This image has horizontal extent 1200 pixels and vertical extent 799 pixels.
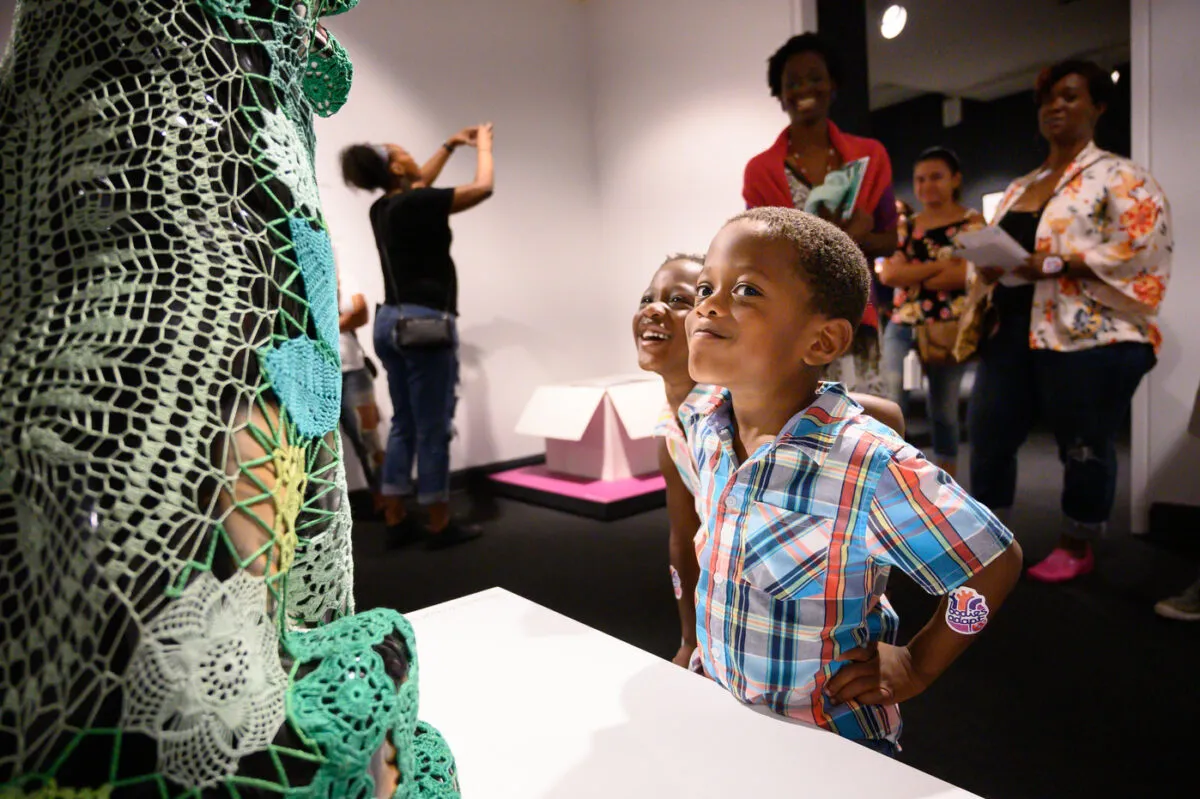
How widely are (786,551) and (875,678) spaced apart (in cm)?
17

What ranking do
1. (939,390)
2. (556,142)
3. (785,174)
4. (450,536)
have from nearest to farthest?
(785,174) < (939,390) < (450,536) < (556,142)

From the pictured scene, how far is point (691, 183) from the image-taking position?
4.62 metres

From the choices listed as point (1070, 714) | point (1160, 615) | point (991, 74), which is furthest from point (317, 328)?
point (991, 74)

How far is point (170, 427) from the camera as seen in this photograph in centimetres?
41

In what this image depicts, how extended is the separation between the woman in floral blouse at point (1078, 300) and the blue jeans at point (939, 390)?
64 centimetres

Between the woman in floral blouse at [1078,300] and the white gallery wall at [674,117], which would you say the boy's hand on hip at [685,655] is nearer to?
the woman in floral blouse at [1078,300]

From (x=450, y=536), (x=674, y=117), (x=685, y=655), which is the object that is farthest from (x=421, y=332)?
→ (x=674, y=117)

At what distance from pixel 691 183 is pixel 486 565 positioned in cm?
267

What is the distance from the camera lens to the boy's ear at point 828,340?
35.6 inches

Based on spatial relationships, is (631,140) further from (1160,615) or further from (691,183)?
(1160,615)

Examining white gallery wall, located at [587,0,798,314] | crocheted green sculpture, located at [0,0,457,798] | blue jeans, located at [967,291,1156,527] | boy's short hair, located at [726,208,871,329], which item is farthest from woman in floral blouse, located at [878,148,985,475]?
crocheted green sculpture, located at [0,0,457,798]

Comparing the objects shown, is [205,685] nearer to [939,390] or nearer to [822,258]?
[822,258]

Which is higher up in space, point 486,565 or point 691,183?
point 691,183

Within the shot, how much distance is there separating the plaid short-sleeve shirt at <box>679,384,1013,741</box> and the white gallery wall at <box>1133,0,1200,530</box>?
255cm
